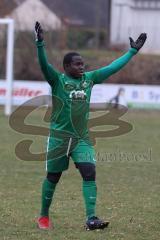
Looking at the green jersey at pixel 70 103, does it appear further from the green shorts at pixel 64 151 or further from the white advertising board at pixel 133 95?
the white advertising board at pixel 133 95

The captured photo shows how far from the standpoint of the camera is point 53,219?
8586 millimetres

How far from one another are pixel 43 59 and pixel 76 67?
0.44 m

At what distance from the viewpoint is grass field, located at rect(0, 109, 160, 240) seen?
784 cm

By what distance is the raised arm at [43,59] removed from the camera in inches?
296

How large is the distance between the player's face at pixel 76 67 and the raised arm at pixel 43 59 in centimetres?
17

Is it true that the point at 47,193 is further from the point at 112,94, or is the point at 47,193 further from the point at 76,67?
the point at 112,94

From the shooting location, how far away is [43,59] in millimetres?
7594

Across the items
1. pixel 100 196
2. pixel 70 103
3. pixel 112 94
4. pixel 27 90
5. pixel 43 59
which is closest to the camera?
pixel 43 59

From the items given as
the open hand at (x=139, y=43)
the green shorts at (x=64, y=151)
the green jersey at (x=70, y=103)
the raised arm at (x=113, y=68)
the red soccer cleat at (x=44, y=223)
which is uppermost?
the open hand at (x=139, y=43)

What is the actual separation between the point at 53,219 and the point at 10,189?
244cm

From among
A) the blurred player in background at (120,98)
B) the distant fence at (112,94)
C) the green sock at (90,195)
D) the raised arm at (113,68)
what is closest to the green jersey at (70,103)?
the raised arm at (113,68)

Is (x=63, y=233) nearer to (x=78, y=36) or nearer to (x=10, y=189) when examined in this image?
(x=10, y=189)

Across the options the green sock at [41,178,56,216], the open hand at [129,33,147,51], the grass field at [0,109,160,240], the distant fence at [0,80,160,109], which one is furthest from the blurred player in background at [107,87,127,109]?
the green sock at [41,178,56,216]

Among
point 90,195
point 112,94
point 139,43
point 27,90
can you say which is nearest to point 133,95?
point 112,94
